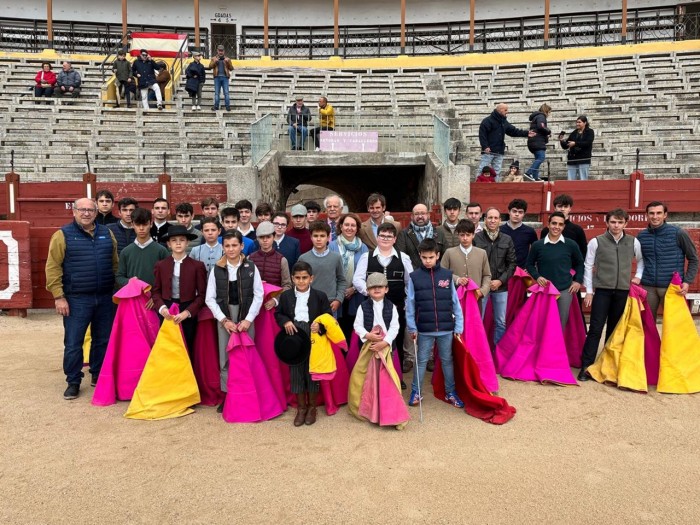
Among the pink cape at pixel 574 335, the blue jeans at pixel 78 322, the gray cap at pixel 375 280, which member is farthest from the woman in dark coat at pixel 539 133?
the blue jeans at pixel 78 322

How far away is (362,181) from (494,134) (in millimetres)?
5838

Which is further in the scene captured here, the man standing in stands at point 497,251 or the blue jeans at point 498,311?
the blue jeans at point 498,311

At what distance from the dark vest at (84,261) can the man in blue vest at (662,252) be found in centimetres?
466

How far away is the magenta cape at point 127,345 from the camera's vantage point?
4.16 metres

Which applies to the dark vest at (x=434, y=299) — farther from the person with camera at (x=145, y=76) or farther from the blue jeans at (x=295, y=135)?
the person with camera at (x=145, y=76)

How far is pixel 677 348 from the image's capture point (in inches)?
181

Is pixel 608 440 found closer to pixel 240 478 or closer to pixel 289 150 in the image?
pixel 240 478

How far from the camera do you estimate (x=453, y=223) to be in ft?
16.6

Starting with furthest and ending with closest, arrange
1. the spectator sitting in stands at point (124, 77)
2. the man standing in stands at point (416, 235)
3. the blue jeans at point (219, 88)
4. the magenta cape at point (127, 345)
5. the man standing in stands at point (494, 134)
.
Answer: the blue jeans at point (219, 88) < the spectator sitting in stands at point (124, 77) < the man standing in stands at point (494, 134) < the man standing in stands at point (416, 235) < the magenta cape at point (127, 345)

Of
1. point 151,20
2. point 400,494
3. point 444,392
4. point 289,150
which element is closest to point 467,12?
point 151,20

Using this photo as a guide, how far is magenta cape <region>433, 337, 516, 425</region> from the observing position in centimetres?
393

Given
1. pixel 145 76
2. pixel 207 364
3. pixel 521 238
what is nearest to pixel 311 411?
pixel 207 364

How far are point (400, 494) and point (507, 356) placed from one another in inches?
95.3

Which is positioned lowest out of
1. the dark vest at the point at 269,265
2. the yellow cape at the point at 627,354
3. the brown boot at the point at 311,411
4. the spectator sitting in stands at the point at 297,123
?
the brown boot at the point at 311,411
